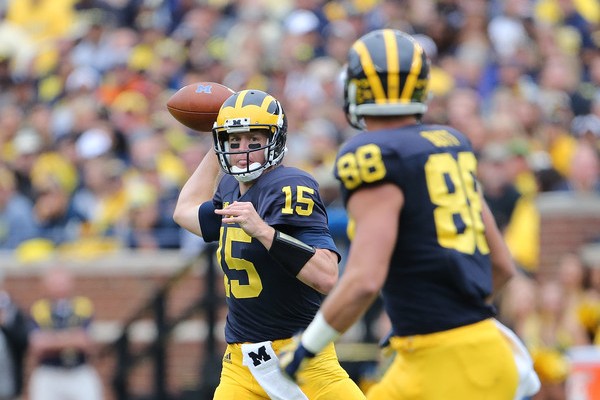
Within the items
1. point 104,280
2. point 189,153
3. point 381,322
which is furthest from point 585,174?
point 104,280

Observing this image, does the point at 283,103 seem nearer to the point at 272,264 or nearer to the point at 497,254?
the point at 272,264

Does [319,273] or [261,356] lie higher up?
[319,273]

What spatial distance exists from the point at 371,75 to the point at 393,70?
0.08m

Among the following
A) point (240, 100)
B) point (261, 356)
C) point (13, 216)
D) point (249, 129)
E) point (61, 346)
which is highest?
point (240, 100)

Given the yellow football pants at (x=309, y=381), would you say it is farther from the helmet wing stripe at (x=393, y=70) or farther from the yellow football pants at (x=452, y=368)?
the helmet wing stripe at (x=393, y=70)

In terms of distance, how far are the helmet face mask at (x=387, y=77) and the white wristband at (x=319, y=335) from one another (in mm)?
800

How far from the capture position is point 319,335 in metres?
4.53

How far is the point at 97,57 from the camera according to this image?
16031mm

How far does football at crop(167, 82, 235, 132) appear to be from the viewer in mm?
6332

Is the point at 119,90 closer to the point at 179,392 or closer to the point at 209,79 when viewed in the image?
the point at 209,79

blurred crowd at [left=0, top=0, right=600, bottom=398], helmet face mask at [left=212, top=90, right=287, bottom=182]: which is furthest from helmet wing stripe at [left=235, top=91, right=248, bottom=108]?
blurred crowd at [left=0, top=0, right=600, bottom=398]

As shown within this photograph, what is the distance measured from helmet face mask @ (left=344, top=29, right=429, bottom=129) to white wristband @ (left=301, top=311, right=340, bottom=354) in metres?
0.80

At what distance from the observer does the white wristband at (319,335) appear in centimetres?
452

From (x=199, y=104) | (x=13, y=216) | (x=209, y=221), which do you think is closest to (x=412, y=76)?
(x=209, y=221)
